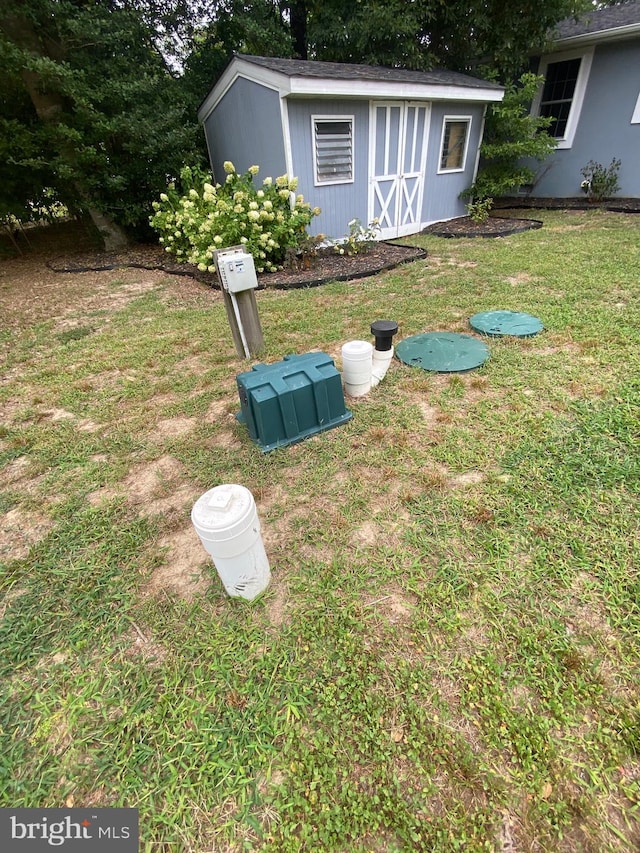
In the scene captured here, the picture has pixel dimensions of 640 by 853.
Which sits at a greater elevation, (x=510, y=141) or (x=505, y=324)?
(x=510, y=141)

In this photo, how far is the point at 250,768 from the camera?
3.83ft

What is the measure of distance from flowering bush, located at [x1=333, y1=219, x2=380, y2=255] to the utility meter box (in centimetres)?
404

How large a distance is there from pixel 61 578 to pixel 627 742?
7.09ft

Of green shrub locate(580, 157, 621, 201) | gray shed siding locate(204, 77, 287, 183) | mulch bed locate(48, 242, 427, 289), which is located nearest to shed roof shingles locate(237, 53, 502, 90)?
gray shed siding locate(204, 77, 287, 183)

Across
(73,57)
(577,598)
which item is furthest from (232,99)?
(577,598)

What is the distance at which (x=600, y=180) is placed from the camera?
8.65 meters

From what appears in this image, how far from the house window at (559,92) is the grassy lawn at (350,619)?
373 inches

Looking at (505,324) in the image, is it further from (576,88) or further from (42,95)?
(576,88)

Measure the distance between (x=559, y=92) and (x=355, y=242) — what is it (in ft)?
23.4

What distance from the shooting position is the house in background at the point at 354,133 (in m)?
6.04

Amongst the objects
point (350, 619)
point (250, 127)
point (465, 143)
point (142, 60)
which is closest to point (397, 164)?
point (465, 143)

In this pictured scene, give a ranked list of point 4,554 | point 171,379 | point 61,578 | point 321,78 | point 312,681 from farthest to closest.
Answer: point 321,78
point 171,379
point 4,554
point 61,578
point 312,681

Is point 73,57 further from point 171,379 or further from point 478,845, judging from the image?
point 478,845

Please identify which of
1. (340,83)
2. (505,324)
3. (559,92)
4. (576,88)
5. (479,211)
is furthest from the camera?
(559,92)
